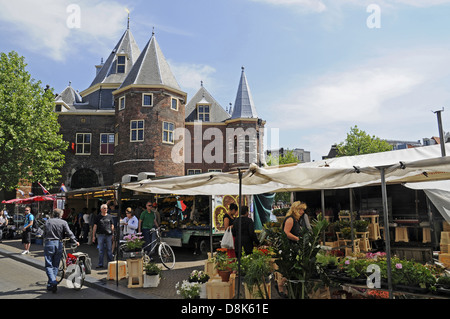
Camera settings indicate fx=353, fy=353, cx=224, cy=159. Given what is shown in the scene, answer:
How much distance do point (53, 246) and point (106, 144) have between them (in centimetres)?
2559

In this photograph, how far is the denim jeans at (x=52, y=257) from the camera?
776cm

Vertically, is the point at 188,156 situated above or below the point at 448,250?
above

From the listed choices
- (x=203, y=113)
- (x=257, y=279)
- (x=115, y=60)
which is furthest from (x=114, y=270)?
(x=115, y=60)

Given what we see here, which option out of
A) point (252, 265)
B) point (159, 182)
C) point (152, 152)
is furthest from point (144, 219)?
point (152, 152)

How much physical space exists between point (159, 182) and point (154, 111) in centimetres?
2234

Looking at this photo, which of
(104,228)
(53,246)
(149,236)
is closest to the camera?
(53,246)

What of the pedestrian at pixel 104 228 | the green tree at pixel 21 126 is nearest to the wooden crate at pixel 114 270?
the pedestrian at pixel 104 228

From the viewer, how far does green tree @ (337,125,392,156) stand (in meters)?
40.5

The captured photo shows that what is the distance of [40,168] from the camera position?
25.9m

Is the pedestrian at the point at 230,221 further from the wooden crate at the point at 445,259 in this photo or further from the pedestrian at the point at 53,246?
the wooden crate at the point at 445,259

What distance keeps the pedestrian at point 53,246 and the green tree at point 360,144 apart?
37098mm

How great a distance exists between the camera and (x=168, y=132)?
98.0ft

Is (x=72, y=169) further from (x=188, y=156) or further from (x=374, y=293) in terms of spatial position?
(x=374, y=293)

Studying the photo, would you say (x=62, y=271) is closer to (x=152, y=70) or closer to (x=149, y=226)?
(x=149, y=226)
